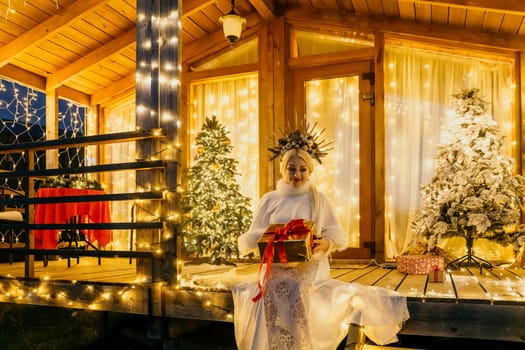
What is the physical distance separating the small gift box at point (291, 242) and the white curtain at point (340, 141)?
338cm

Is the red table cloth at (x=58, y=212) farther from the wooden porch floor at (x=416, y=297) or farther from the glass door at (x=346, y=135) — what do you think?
the glass door at (x=346, y=135)

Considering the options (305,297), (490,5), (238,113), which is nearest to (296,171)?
(305,297)

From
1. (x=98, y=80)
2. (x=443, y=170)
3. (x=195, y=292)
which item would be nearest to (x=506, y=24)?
(x=443, y=170)

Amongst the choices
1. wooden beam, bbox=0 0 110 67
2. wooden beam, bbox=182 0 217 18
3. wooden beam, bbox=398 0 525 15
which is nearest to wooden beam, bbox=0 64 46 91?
wooden beam, bbox=0 0 110 67

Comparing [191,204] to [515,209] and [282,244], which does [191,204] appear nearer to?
[282,244]

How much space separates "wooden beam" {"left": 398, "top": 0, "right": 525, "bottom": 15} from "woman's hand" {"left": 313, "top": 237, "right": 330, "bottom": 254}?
348cm

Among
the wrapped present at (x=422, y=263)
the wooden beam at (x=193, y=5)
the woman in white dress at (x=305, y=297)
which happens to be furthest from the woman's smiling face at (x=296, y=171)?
the wooden beam at (x=193, y=5)

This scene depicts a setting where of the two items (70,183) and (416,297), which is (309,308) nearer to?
(416,297)

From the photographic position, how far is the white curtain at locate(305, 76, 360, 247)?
650 centimetres

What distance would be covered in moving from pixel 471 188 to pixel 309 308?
2995 mm

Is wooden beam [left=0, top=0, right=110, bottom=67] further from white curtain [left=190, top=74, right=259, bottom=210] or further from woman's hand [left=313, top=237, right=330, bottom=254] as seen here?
woman's hand [left=313, top=237, right=330, bottom=254]

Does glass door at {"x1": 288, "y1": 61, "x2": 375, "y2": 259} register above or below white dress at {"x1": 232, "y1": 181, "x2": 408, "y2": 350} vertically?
above

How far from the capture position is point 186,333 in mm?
4320

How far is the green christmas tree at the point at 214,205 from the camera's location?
5.77m
